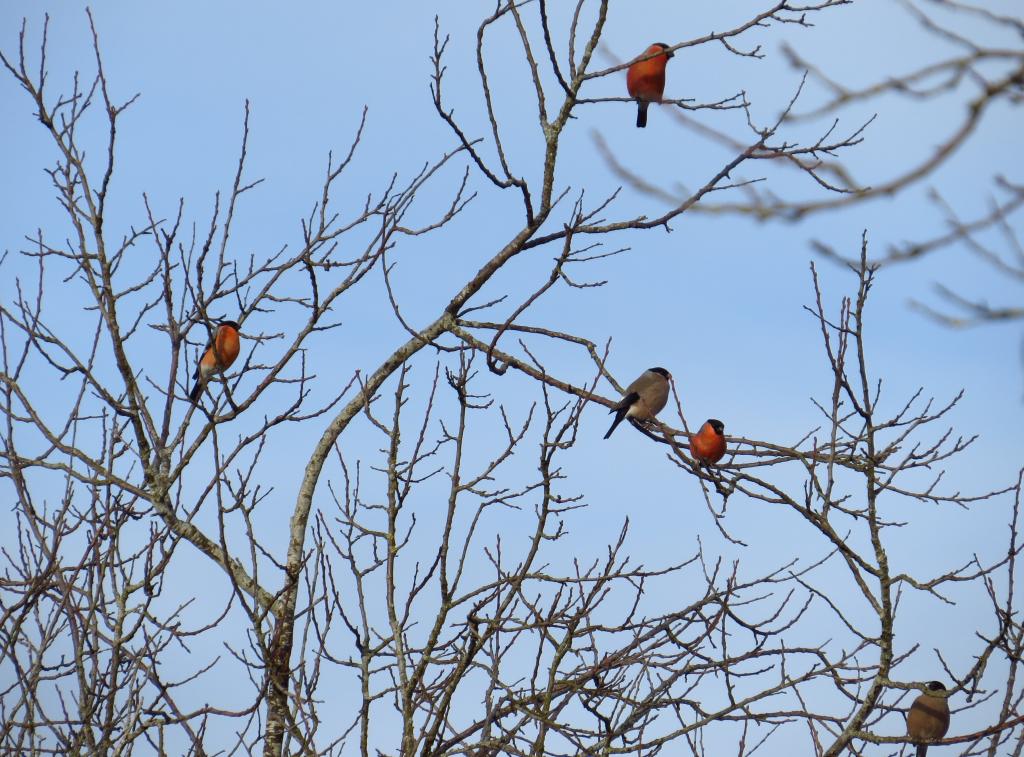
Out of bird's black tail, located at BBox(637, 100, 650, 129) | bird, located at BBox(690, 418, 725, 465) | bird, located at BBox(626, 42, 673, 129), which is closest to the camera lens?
bird, located at BBox(690, 418, 725, 465)

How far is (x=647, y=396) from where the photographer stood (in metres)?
7.73

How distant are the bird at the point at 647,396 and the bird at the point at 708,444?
1.52 feet

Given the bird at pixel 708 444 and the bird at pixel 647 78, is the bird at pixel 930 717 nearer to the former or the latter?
the bird at pixel 708 444

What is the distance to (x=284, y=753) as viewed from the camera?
4.16 m

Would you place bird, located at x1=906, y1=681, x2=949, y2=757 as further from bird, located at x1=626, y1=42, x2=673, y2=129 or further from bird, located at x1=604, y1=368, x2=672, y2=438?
bird, located at x1=626, y1=42, x2=673, y2=129

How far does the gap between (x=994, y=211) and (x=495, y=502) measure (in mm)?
3610

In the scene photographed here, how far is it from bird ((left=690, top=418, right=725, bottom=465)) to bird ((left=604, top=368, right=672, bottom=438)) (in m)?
0.46

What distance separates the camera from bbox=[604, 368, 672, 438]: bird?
7129 millimetres

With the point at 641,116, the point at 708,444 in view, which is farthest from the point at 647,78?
the point at 708,444

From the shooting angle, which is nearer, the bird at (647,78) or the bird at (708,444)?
the bird at (708,444)

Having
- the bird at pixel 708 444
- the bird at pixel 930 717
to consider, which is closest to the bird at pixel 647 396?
the bird at pixel 708 444

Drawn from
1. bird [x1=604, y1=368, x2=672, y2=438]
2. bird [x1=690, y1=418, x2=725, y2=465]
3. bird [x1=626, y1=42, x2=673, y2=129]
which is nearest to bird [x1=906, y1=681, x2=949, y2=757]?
bird [x1=690, y1=418, x2=725, y2=465]

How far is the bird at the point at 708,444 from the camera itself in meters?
6.19

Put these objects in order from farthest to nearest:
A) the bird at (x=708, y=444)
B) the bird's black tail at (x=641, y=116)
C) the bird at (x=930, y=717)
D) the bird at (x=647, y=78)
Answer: the bird's black tail at (x=641, y=116) → the bird at (x=647, y=78) → the bird at (x=930, y=717) → the bird at (x=708, y=444)
